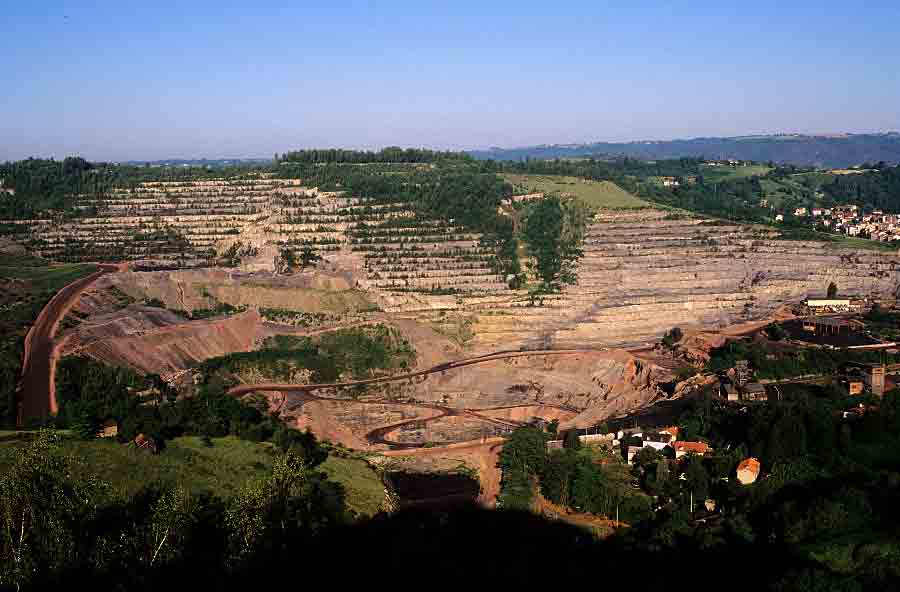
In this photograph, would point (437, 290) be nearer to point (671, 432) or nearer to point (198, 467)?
point (671, 432)

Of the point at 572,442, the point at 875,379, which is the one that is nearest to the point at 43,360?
the point at 572,442

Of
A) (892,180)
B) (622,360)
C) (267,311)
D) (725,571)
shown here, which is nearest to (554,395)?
(622,360)

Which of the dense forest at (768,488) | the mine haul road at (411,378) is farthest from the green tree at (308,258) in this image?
the dense forest at (768,488)

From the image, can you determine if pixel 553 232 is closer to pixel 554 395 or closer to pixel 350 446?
pixel 554 395

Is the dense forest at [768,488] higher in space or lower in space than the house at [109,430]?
lower

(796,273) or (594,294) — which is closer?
(594,294)

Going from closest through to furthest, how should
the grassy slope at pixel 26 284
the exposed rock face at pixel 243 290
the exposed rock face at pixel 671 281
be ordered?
the grassy slope at pixel 26 284
the exposed rock face at pixel 243 290
the exposed rock face at pixel 671 281

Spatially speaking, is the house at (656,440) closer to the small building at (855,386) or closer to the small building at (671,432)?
the small building at (671,432)
